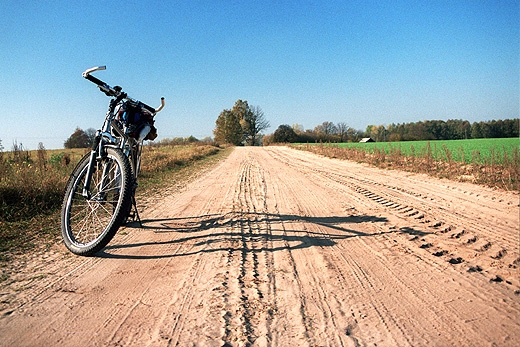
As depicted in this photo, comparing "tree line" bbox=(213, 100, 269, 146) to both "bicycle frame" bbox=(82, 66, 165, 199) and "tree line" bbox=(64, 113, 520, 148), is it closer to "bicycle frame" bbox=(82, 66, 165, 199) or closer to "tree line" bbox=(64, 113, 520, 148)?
"tree line" bbox=(64, 113, 520, 148)

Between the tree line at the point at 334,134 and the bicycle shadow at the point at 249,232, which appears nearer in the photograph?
the bicycle shadow at the point at 249,232

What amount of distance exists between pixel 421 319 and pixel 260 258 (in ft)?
5.08

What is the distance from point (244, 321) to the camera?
2.08 metres

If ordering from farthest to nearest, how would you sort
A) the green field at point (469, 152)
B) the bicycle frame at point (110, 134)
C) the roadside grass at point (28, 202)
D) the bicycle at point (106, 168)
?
the green field at point (469, 152)
the roadside grass at point (28, 202)
the bicycle frame at point (110, 134)
the bicycle at point (106, 168)

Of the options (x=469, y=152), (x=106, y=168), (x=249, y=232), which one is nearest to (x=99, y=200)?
(x=106, y=168)

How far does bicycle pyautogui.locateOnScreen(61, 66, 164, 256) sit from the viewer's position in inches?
138

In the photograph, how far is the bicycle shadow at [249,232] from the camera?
11.8 feet

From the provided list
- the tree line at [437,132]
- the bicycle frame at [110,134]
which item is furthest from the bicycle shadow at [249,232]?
the tree line at [437,132]

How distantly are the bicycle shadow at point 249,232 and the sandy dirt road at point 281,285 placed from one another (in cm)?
2

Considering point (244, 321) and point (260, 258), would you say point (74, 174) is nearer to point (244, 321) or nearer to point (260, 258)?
point (260, 258)

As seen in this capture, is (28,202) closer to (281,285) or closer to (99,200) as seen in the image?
(99,200)

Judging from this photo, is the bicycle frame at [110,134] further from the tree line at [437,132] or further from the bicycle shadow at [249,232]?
the tree line at [437,132]

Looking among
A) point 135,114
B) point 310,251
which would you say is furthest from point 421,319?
point 135,114

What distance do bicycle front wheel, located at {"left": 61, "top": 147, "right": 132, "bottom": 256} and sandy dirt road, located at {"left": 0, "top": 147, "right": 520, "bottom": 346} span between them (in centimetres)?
20
